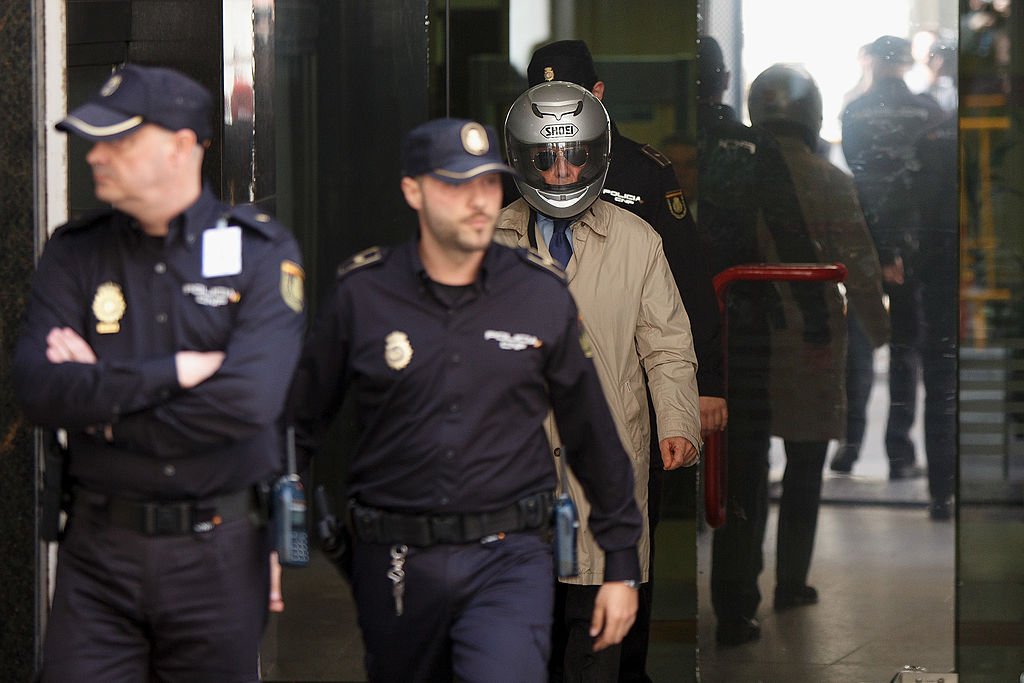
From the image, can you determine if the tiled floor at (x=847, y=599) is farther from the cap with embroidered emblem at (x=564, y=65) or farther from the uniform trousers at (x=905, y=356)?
the cap with embroidered emblem at (x=564, y=65)

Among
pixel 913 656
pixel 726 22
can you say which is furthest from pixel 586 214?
pixel 913 656

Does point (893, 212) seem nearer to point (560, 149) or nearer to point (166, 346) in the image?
point (560, 149)

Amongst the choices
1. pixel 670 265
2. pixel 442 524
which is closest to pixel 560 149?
pixel 670 265

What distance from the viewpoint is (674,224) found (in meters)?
5.34

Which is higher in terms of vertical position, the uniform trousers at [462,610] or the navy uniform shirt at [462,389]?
the navy uniform shirt at [462,389]

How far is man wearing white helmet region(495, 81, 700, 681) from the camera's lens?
4.83m

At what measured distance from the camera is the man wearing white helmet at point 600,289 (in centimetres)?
483

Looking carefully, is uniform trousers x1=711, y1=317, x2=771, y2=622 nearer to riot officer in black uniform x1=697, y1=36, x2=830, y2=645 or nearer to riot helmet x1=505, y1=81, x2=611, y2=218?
riot officer in black uniform x1=697, y1=36, x2=830, y2=645

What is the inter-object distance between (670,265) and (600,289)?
23.0 inches

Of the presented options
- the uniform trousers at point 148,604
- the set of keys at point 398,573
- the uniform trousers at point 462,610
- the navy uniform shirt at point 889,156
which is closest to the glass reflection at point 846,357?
the navy uniform shirt at point 889,156

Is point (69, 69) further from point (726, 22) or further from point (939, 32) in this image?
point (939, 32)

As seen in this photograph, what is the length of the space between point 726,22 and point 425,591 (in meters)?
2.65

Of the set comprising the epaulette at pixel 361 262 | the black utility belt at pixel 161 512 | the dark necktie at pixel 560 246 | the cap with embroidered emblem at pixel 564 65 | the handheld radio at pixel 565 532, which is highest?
the cap with embroidered emblem at pixel 564 65

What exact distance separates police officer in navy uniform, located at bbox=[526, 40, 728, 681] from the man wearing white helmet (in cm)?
32
